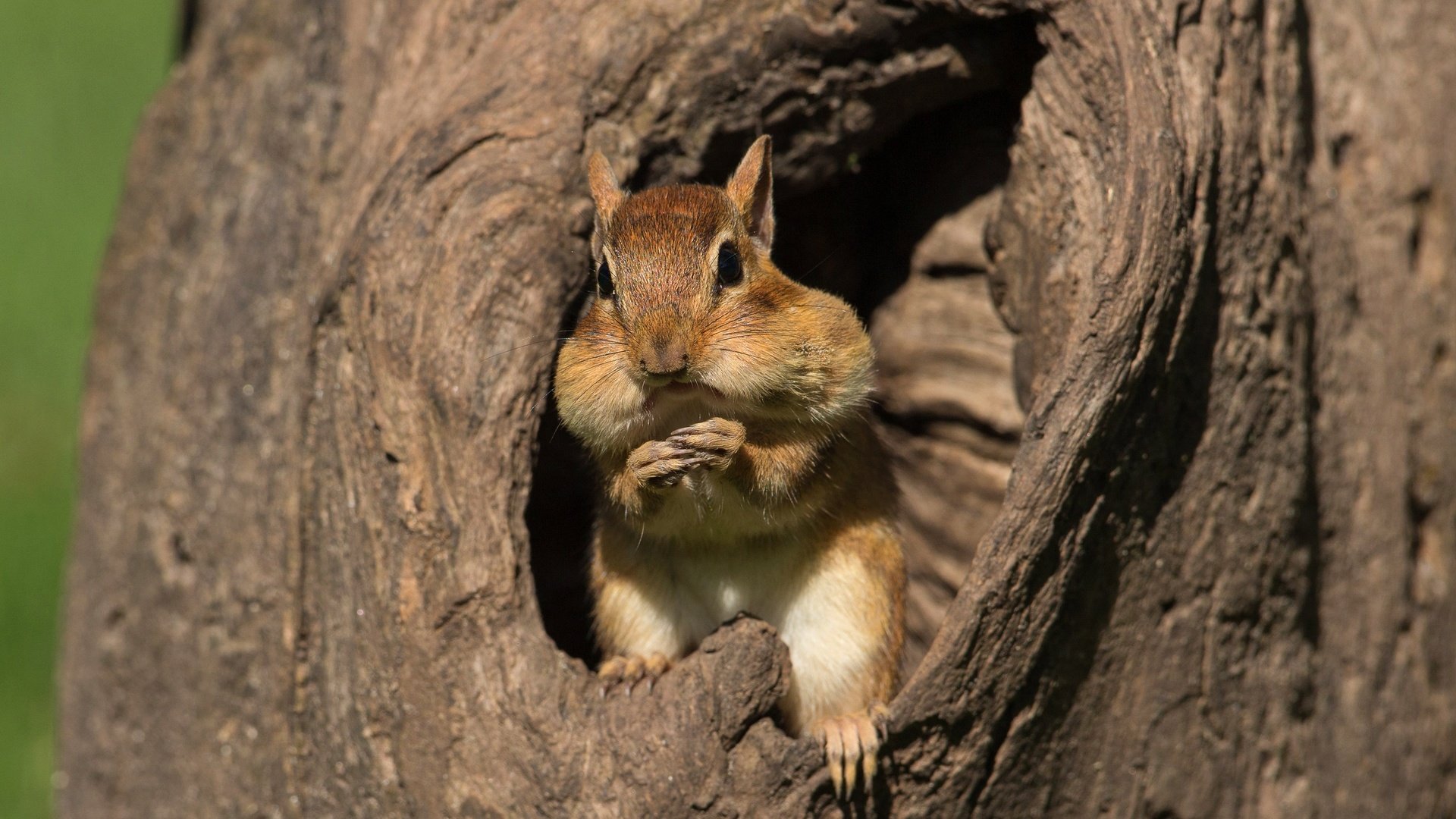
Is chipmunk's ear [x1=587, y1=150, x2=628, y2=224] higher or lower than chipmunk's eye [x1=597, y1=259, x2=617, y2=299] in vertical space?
higher

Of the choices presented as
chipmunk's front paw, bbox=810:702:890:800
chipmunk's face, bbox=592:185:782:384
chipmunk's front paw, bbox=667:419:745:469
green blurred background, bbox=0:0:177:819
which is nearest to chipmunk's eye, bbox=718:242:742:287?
chipmunk's face, bbox=592:185:782:384

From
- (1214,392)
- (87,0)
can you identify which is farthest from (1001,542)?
(87,0)

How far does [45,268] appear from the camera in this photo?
9508 mm

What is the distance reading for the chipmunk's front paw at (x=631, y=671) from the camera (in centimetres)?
365

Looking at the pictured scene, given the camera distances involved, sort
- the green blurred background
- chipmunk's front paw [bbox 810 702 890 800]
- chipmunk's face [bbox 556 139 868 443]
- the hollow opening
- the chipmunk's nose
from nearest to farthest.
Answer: the chipmunk's nose → chipmunk's face [bbox 556 139 868 443] → chipmunk's front paw [bbox 810 702 890 800] → the hollow opening → the green blurred background

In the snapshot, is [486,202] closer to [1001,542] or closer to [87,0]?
[1001,542]

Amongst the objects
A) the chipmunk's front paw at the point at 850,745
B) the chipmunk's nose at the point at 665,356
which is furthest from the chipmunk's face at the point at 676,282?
the chipmunk's front paw at the point at 850,745

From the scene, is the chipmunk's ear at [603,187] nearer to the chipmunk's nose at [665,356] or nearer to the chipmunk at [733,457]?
the chipmunk at [733,457]

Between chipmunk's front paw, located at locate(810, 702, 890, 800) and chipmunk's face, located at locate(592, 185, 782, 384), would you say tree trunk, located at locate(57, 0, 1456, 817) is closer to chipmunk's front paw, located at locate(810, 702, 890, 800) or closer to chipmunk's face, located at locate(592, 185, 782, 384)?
chipmunk's front paw, located at locate(810, 702, 890, 800)

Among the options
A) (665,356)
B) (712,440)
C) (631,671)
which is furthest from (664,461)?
(631,671)

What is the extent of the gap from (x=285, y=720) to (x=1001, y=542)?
217 cm

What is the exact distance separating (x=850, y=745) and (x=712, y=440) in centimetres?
84

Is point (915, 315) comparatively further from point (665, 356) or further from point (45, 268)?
point (45, 268)

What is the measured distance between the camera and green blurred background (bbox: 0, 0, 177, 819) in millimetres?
6566
